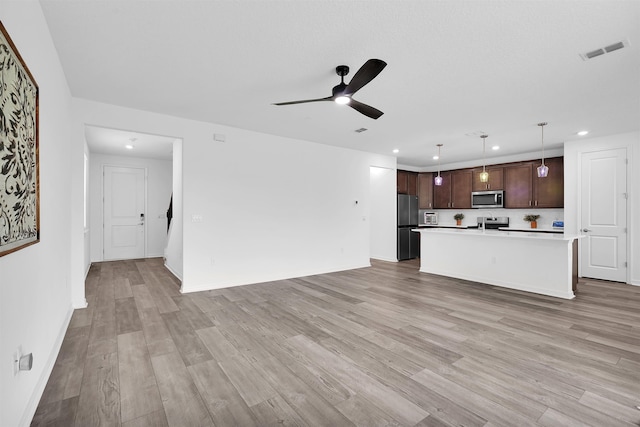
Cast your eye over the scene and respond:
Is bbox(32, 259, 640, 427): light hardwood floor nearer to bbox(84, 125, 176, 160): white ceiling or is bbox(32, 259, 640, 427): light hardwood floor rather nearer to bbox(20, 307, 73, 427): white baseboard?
bbox(20, 307, 73, 427): white baseboard

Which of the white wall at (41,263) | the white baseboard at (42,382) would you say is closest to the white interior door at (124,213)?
the white wall at (41,263)

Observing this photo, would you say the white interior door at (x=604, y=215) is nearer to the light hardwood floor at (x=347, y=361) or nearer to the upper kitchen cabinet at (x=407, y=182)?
the light hardwood floor at (x=347, y=361)

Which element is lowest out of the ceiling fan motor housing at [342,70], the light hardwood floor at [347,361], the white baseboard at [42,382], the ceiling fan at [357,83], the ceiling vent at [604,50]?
the light hardwood floor at [347,361]

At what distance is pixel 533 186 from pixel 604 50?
4719 mm

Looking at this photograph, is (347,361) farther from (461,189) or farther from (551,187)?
(461,189)

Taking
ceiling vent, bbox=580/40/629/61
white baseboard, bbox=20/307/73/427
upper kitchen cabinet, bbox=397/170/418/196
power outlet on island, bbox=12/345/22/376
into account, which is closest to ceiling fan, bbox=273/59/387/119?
ceiling vent, bbox=580/40/629/61

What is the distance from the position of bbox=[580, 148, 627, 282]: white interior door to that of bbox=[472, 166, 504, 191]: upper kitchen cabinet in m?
1.64

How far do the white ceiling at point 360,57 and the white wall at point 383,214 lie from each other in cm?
309

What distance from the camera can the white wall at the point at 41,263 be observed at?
1479 mm

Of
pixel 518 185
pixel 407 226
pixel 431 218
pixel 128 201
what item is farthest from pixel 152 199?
pixel 518 185

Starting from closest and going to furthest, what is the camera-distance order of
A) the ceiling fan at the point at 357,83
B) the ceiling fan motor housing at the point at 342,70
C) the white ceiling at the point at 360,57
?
the white ceiling at the point at 360,57, the ceiling fan at the point at 357,83, the ceiling fan motor housing at the point at 342,70

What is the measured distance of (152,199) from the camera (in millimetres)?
7844

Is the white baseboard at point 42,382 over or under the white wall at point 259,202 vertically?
under

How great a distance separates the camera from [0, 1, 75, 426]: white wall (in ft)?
4.85
